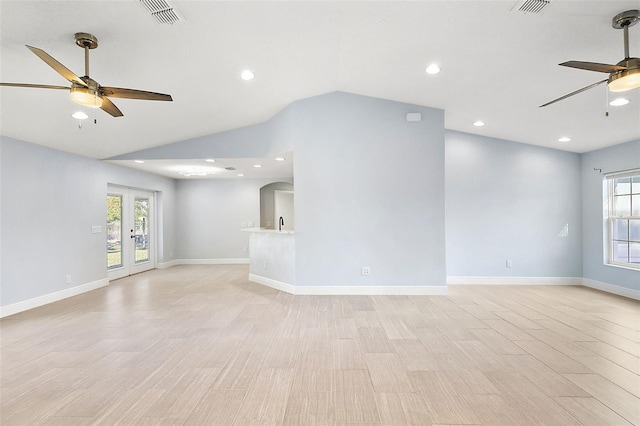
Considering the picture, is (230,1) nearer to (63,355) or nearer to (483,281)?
(63,355)

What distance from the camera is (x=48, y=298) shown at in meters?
5.06

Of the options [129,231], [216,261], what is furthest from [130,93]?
[216,261]

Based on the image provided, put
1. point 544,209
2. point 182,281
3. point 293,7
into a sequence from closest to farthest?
point 293,7 → point 544,209 → point 182,281

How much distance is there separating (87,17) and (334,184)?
361cm

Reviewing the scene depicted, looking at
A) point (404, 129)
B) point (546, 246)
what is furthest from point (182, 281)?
point (546, 246)

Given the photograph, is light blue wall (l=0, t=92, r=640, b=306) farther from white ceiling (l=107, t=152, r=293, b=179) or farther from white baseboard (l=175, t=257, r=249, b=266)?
white baseboard (l=175, t=257, r=249, b=266)

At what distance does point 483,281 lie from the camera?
6191mm

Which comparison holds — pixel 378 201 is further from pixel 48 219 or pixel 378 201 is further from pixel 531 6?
pixel 48 219

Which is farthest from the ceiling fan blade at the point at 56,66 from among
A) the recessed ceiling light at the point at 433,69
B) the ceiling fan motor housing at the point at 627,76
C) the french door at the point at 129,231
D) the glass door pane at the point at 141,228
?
the glass door pane at the point at 141,228

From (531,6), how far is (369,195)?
3130 millimetres

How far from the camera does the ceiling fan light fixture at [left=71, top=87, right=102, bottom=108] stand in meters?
2.57

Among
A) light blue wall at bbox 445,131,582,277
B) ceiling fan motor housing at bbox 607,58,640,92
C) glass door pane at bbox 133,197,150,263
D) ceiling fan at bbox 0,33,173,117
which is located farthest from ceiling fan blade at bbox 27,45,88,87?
glass door pane at bbox 133,197,150,263

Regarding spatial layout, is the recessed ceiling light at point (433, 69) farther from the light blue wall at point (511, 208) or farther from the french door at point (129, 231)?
the french door at point (129, 231)

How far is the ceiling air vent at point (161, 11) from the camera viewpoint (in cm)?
256
